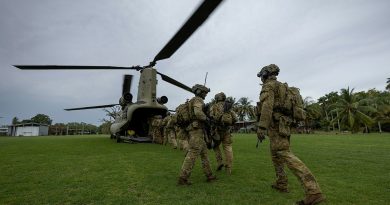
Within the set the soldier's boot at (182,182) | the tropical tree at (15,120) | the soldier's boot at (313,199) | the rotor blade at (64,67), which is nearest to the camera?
the soldier's boot at (313,199)

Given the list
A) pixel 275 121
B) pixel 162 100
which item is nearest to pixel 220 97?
pixel 275 121

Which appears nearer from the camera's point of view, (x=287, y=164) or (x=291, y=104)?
(x=287, y=164)

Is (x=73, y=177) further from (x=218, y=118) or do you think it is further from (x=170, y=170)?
(x=218, y=118)

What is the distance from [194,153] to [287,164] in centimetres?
195

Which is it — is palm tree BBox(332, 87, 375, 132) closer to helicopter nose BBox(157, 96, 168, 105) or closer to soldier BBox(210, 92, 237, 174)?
helicopter nose BBox(157, 96, 168, 105)

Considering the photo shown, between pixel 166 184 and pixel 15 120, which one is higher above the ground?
pixel 15 120

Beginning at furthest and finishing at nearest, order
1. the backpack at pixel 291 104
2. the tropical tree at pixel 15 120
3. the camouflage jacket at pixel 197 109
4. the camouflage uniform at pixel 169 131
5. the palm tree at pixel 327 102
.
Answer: the tropical tree at pixel 15 120 → the palm tree at pixel 327 102 → the camouflage uniform at pixel 169 131 → the camouflage jacket at pixel 197 109 → the backpack at pixel 291 104

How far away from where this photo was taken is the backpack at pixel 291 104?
4927 millimetres

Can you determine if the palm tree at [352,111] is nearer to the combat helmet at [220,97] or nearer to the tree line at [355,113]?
the tree line at [355,113]

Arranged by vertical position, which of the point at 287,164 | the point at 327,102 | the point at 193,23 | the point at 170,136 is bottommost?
the point at 287,164

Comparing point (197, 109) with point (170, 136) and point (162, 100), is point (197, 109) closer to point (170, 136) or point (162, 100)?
point (170, 136)

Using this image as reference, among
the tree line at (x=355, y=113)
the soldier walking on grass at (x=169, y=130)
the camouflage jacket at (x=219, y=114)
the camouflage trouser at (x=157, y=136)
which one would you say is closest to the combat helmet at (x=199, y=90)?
the camouflage jacket at (x=219, y=114)

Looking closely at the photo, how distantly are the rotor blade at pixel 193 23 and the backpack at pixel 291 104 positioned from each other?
6.03 feet

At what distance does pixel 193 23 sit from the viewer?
12.7ft
